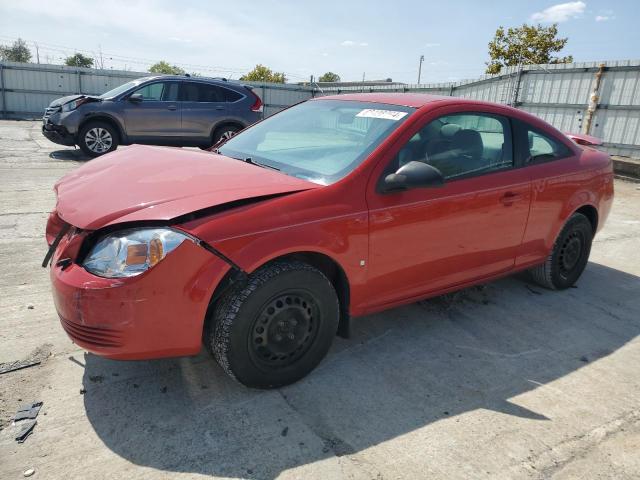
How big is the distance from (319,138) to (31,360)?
2232 mm

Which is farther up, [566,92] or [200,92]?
[566,92]

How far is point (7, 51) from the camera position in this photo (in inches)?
2475

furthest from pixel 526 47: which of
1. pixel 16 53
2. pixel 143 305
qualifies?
pixel 16 53

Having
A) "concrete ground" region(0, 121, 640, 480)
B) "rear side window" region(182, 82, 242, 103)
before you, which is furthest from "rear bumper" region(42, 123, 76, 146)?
"concrete ground" region(0, 121, 640, 480)

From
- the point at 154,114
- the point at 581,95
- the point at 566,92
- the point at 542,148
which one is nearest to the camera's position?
the point at 542,148

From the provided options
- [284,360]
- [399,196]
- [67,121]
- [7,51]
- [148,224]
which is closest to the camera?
[148,224]

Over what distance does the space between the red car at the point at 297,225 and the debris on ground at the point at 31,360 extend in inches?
24.8

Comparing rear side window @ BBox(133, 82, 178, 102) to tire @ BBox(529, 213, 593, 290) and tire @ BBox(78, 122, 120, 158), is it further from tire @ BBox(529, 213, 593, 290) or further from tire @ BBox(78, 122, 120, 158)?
tire @ BBox(529, 213, 593, 290)

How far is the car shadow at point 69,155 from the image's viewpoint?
994 cm

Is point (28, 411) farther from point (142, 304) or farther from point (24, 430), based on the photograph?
point (142, 304)

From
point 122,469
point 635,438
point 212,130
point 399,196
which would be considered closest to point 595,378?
point 635,438

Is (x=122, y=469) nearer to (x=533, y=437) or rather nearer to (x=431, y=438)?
(x=431, y=438)

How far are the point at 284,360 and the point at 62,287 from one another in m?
1.17

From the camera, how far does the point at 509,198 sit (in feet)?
11.6
